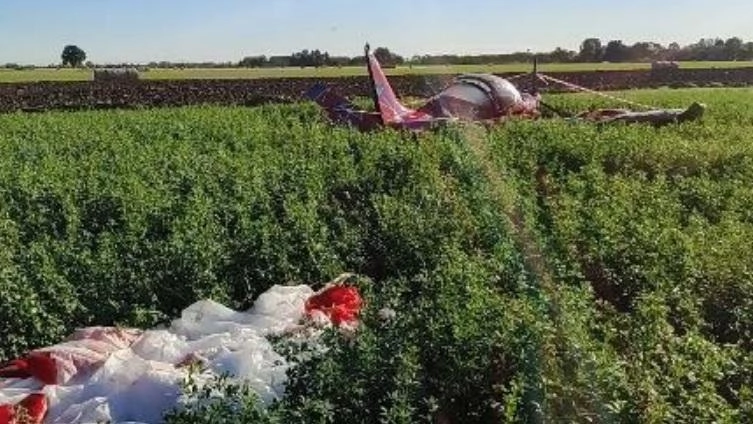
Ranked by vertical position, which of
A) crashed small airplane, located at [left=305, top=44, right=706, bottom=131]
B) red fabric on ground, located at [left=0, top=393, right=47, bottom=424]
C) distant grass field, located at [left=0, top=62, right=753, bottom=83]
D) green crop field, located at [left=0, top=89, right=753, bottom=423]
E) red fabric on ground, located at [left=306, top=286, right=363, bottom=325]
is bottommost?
red fabric on ground, located at [left=0, top=393, right=47, bottom=424]

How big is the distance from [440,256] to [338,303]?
1.63m

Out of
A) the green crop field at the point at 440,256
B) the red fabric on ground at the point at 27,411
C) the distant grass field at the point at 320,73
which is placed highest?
the distant grass field at the point at 320,73

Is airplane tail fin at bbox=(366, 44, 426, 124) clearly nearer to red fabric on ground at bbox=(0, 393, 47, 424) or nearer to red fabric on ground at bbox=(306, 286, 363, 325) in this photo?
red fabric on ground at bbox=(306, 286, 363, 325)

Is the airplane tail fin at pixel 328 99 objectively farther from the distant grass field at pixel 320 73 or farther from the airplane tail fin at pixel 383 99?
the distant grass field at pixel 320 73

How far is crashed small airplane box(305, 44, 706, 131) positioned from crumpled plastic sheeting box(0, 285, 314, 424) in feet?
41.2

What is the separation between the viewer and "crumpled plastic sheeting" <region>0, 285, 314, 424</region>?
6.02m

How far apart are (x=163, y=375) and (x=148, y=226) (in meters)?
4.44

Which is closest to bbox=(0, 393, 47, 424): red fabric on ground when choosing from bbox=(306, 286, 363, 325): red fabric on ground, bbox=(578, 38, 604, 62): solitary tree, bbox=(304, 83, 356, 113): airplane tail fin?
bbox=(306, 286, 363, 325): red fabric on ground

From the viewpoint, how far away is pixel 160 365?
6477mm

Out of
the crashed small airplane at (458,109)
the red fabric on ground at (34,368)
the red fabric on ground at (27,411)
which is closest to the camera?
the red fabric on ground at (27,411)

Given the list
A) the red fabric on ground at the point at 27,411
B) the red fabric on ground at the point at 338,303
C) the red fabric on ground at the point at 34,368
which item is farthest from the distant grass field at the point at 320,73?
the red fabric on ground at the point at 27,411

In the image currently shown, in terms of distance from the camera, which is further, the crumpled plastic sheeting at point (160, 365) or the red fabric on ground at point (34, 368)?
the red fabric on ground at point (34, 368)

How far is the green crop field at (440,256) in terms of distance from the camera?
17.6ft

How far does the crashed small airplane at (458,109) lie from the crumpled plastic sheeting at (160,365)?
12568 mm
